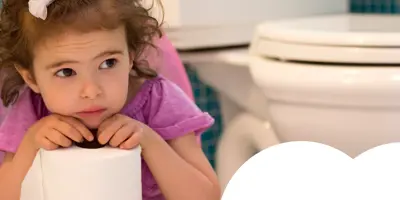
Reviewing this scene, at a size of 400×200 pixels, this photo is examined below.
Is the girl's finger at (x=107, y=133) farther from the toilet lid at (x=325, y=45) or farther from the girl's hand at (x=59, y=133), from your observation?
the toilet lid at (x=325, y=45)

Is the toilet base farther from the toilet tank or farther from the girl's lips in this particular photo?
the girl's lips

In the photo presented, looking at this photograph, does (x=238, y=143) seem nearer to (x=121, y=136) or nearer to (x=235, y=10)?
(x=235, y=10)

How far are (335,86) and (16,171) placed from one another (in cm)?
44

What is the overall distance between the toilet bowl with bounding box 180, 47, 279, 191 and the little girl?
0.37m

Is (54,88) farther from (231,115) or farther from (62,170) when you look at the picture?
(231,115)

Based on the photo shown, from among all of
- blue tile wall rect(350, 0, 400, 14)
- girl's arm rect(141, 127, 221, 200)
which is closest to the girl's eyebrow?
girl's arm rect(141, 127, 221, 200)

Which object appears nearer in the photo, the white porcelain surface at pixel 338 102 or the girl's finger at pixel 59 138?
the girl's finger at pixel 59 138

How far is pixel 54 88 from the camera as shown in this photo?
744 mm

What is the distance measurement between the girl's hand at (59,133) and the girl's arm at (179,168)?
0.08m

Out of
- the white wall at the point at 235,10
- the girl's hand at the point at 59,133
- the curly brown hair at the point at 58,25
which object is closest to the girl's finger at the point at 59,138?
the girl's hand at the point at 59,133

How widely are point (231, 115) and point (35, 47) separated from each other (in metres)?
0.73

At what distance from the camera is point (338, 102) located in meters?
0.97

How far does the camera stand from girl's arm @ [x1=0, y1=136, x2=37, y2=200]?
79 cm

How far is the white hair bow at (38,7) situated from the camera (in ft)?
2.30
